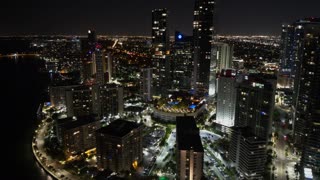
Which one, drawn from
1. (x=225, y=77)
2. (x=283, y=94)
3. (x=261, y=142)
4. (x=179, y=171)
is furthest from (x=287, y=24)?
(x=179, y=171)

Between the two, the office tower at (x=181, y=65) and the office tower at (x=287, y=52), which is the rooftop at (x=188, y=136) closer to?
the office tower at (x=181, y=65)

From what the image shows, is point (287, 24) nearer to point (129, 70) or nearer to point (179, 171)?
point (129, 70)

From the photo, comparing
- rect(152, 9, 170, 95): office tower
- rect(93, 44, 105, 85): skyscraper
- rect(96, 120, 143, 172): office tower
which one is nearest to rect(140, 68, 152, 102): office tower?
rect(152, 9, 170, 95): office tower

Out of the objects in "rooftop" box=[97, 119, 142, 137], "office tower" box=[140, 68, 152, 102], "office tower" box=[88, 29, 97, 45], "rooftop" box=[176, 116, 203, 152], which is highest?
"office tower" box=[88, 29, 97, 45]

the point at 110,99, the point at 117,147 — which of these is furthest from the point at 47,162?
the point at 110,99

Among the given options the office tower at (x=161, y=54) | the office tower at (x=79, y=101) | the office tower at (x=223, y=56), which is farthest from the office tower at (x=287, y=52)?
the office tower at (x=79, y=101)

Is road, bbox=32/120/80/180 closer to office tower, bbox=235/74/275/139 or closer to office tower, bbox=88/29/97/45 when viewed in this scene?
office tower, bbox=235/74/275/139
